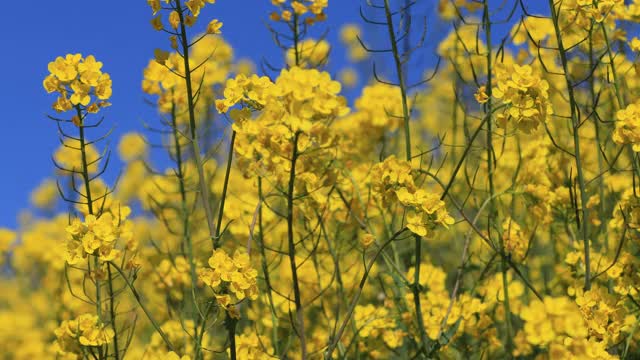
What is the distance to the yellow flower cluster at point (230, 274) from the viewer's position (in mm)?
2561

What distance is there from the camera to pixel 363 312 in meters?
3.92

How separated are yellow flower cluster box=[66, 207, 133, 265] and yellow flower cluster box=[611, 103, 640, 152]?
1683 millimetres

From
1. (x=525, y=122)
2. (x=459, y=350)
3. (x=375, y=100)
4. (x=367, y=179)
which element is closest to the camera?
(x=525, y=122)

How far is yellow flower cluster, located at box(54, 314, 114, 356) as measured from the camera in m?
2.89

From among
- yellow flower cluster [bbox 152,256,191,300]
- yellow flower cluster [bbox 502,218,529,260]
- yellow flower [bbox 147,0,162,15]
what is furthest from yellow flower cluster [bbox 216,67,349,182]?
yellow flower cluster [bbox 152,256,191,300]

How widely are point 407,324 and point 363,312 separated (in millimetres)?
359

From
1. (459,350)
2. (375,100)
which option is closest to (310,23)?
(375,100)

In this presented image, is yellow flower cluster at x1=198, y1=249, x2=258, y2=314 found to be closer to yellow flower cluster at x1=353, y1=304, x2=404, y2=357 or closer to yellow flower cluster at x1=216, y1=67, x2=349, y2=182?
yellow flower cluster at x1=216, y1=67, x2=349, y2=182

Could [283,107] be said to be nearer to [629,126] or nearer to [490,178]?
[629,126]

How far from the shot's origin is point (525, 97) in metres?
2.77

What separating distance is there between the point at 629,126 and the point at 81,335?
199cm

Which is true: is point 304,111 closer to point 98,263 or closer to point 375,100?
point 98,263

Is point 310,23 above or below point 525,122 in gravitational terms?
above

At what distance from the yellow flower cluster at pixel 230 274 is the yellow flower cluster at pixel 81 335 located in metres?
0.54
